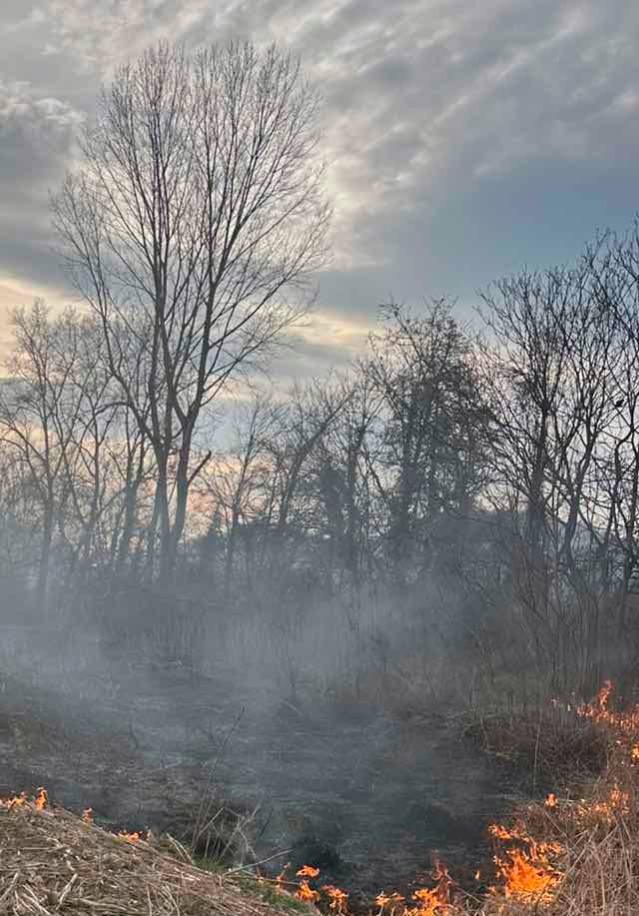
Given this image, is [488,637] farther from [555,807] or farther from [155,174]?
[155,174]

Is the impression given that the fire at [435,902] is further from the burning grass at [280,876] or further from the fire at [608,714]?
the fire at [608,714]

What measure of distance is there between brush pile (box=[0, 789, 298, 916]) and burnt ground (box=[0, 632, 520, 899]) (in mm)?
2074

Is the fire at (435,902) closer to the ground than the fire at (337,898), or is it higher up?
higher up

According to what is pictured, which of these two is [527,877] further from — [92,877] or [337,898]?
[92,877]

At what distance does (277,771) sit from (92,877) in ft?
21.6

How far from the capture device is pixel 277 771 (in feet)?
30.7

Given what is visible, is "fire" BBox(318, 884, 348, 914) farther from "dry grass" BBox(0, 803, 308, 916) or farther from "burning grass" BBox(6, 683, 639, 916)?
"dry grass" BBox(0, 803, 308, 916)

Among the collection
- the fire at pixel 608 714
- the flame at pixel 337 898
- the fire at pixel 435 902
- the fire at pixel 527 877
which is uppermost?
the fire at pixel 608 714

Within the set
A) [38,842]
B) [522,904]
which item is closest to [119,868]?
[38,842]

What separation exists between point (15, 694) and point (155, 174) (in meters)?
13.8

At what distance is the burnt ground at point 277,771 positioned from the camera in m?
6.92

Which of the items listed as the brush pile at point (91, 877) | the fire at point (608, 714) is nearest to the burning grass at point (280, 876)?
the brush pile at point (91, 877)

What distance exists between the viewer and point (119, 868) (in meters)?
3.24

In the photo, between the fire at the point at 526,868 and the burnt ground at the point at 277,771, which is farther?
the burnt ground at the point at 277,771
